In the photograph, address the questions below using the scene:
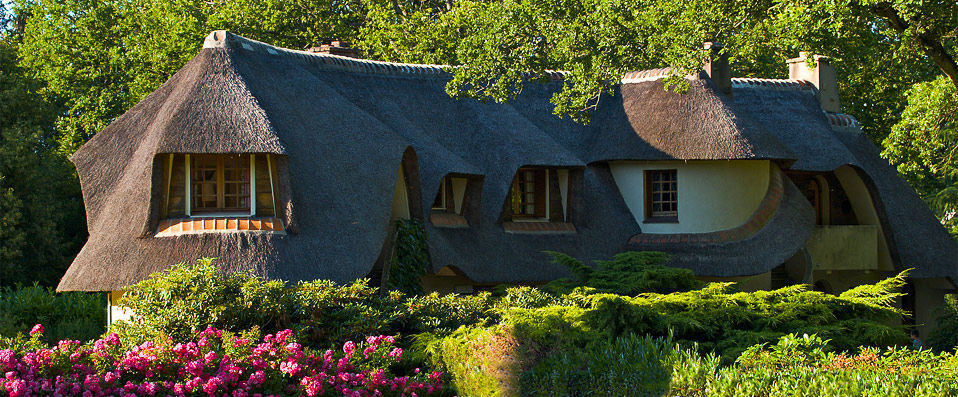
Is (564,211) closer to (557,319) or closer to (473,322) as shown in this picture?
(473,322)

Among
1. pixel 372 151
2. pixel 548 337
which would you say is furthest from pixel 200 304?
pixel 372 151

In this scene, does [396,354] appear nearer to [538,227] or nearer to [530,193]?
[538,227]

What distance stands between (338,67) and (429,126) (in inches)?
82.8

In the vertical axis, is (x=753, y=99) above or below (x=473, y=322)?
above

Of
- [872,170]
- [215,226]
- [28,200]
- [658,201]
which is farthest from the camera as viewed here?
[872,170]

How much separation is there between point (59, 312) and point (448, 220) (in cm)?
683

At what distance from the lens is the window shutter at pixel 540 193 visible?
71.7ft

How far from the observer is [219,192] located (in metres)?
16.1

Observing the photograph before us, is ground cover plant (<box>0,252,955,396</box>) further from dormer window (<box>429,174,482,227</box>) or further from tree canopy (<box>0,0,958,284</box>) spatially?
tree canopy (<box>0,0,958,284</box>)

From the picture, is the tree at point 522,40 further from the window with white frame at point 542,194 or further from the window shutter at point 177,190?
the window shutter at point 177,190

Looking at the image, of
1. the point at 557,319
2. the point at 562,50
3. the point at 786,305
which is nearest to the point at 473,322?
the point at 557,319

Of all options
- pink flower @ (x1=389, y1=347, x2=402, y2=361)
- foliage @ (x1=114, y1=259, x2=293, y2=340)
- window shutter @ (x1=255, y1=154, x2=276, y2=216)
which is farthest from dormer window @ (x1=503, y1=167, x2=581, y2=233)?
pink flower @ (x1=389, y1=347, x2=402, y2=361)

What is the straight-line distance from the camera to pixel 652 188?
23.2 meters

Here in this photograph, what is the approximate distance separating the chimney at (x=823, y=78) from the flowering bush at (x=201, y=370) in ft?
62.8
